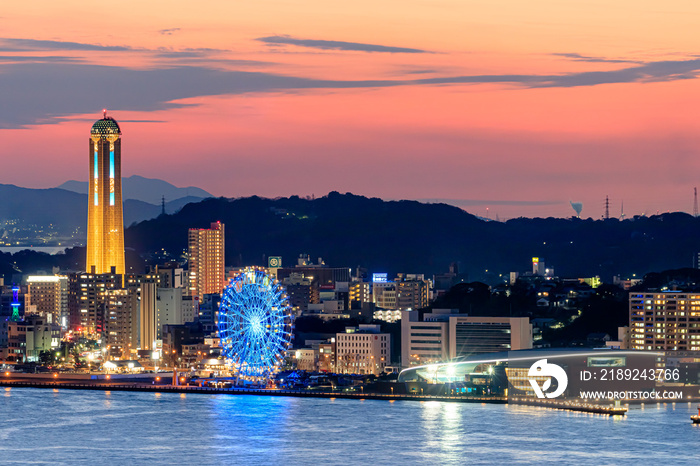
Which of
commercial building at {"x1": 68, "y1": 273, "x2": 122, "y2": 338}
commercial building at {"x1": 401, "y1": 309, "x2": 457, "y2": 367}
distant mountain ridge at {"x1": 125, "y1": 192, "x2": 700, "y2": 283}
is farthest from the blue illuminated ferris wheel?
distant mountain ridge at {"x1": 125, "y1": 192, "x2": 700, "y2": 283}

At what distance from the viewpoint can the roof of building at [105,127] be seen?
70375 millimetres

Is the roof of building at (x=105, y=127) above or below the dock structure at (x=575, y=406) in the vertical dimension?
above

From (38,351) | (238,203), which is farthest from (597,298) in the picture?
(238,203)

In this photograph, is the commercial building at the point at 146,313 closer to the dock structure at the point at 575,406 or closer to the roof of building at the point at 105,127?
the roof of building at the point at 105,127

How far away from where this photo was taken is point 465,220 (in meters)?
107

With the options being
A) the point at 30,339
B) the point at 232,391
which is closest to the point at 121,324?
the point at 30,339

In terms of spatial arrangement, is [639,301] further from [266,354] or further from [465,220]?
[465,220]

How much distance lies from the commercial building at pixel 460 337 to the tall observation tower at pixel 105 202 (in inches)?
941

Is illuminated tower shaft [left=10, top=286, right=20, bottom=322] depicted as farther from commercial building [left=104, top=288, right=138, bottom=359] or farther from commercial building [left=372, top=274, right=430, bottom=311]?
commercial building [left=372, top=274, right=430, bottom=311]

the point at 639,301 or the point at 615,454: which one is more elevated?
the point at 639,301

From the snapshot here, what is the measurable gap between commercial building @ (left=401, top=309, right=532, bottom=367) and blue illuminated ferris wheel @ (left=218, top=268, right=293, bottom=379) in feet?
15.2

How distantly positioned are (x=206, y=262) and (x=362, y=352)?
117ft

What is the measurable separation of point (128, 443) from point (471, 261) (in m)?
69.1

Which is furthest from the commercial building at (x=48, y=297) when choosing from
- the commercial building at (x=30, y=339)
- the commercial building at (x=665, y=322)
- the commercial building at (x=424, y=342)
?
the commercial building at (x=665, y=322)
